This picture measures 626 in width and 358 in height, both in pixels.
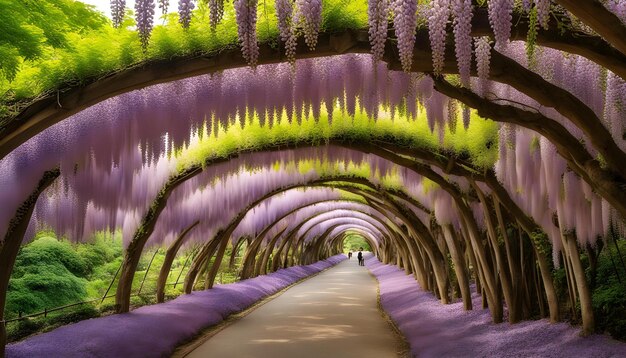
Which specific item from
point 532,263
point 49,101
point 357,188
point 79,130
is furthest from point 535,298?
point 49,101

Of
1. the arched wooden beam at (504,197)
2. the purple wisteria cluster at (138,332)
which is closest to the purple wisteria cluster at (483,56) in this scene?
the arched wooden beam at (504,197)

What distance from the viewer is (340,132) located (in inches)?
362

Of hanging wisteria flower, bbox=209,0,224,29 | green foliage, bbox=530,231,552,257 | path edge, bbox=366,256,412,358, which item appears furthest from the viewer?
path edge, bbox=366,256,412,358

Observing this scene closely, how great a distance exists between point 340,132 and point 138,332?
461 centimetres

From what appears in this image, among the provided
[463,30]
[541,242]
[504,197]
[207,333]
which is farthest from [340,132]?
[463,30]

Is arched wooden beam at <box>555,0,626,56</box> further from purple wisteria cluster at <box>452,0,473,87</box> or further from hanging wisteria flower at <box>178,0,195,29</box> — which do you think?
hanging wisteria flower at <box>178,0,195,29</box>

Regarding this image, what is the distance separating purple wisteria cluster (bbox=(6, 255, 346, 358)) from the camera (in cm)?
788

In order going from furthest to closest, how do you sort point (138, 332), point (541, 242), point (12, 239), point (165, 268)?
point (165, 268) < point (138, 332) < point (541, 242) < point (12, 239)

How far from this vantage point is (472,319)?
411 inches

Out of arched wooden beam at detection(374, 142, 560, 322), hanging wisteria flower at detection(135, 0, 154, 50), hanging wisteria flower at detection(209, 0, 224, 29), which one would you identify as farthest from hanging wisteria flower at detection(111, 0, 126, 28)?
arched wooden beam at detection(374, 142, 560, 322)

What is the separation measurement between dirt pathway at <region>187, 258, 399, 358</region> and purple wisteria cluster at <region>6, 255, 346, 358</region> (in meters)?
0.56

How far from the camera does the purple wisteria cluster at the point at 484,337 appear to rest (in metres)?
6.64

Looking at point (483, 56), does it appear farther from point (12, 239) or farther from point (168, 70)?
point (12, 239)

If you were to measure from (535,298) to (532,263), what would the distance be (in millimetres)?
1010
